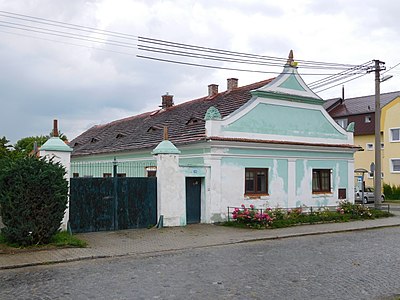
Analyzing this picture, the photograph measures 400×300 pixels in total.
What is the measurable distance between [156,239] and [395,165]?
3530 cm

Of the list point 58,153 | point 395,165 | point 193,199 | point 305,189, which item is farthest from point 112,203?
point 395,165

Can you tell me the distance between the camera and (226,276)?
934 cm

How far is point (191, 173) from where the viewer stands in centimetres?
1809

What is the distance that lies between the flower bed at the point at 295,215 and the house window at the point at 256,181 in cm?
87

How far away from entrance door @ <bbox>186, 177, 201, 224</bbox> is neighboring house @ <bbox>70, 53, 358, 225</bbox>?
6cm

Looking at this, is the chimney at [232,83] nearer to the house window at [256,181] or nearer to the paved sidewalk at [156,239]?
the house window at [256,181]

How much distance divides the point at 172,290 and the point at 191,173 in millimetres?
10029

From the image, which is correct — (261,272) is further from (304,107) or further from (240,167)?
(304,107)

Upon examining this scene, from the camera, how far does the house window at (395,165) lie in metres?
43.7

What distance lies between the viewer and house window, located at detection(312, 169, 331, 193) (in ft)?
Answer: 74.2

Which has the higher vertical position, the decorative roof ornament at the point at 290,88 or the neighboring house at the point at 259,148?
the decorative roof ornament at the point at 290,88

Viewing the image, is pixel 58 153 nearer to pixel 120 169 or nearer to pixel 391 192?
pixel 120 169

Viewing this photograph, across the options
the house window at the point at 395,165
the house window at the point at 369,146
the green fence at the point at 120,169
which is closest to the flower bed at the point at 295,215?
the green fence at the point at 120,169

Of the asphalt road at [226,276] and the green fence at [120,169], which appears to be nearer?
the asphalt road at [226,276]
